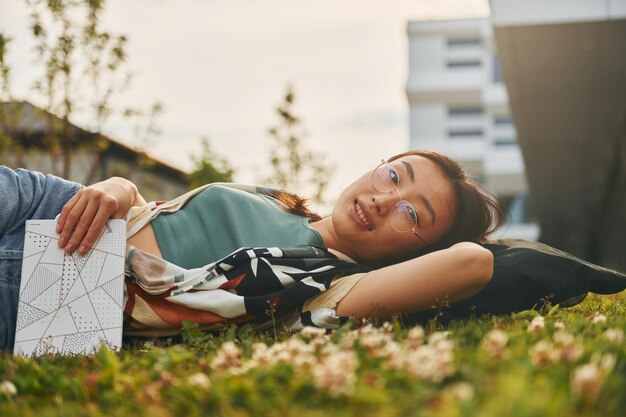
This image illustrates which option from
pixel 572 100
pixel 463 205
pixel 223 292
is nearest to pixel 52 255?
pixel 223 292

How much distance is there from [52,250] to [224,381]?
1.75 m

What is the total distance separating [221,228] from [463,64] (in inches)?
2567

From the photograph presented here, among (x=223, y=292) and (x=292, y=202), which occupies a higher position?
(x=292, y=202)

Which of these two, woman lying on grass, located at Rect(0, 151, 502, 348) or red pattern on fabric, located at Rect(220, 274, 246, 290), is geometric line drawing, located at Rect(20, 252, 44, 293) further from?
red pattern on fabric, located at Rect(220, 274, 246, 290)

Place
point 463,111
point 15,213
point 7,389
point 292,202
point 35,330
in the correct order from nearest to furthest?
point 7,389
point 35,330
point 15,213
point 292,202
point 463,111

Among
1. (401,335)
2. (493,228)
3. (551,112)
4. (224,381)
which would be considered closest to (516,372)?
(224,381)

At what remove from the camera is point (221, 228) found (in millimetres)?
3910

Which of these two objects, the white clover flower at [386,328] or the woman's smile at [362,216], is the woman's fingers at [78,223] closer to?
the woman's smile at [362,216]

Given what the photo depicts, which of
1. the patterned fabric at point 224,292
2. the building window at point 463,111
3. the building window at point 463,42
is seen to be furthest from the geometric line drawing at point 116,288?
the building window at point 463,42

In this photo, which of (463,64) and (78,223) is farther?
(463,64)

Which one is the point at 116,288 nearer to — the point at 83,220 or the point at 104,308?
A: the point at 104,308

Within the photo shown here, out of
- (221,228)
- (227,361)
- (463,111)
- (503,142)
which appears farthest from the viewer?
(463,111)

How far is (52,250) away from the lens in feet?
11.2

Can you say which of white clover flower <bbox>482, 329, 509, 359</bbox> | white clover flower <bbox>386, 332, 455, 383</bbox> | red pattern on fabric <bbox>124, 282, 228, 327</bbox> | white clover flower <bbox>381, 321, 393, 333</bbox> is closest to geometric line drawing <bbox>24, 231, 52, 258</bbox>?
red pattern on fabric <bbox>124, 282, 228, 327</bbox>
